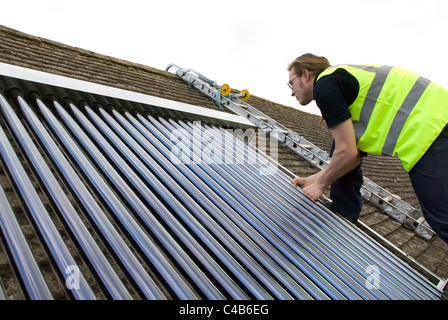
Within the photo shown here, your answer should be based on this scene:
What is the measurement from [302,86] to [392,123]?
0.76 m

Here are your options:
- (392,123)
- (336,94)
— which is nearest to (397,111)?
(392,123)

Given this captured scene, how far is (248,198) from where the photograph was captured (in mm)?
1944

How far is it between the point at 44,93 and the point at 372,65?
227cm

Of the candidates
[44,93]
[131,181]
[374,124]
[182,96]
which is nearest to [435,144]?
[374,124]

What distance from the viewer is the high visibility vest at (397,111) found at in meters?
1.82

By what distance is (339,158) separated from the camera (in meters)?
2.10

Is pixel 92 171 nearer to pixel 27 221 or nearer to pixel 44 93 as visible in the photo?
pixel 27 221

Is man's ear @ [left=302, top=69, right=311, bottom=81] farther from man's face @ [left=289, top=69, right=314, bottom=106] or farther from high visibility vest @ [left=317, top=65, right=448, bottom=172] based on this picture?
high visibility vest @ [left=317, top=65, right=448, bottom=172]

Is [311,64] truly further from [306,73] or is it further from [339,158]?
[339,158]

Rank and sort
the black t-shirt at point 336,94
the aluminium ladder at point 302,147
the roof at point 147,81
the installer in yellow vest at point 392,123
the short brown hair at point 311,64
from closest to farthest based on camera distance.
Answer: the installer in yellow vest at point 392,123, the black t-shirt at point 336,94, the short brown hair at point 311,64, the roof at point 147,81, the aluminium ladder at point 302,147

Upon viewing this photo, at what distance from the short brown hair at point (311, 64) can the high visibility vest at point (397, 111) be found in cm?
24

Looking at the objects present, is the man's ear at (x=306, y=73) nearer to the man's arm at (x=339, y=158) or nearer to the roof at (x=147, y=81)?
the man's arm at (x=339, y=158)

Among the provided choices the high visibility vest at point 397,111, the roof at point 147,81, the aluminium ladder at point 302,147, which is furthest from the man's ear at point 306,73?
the aluminium ladder at point 302,147

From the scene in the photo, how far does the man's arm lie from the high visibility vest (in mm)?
106
